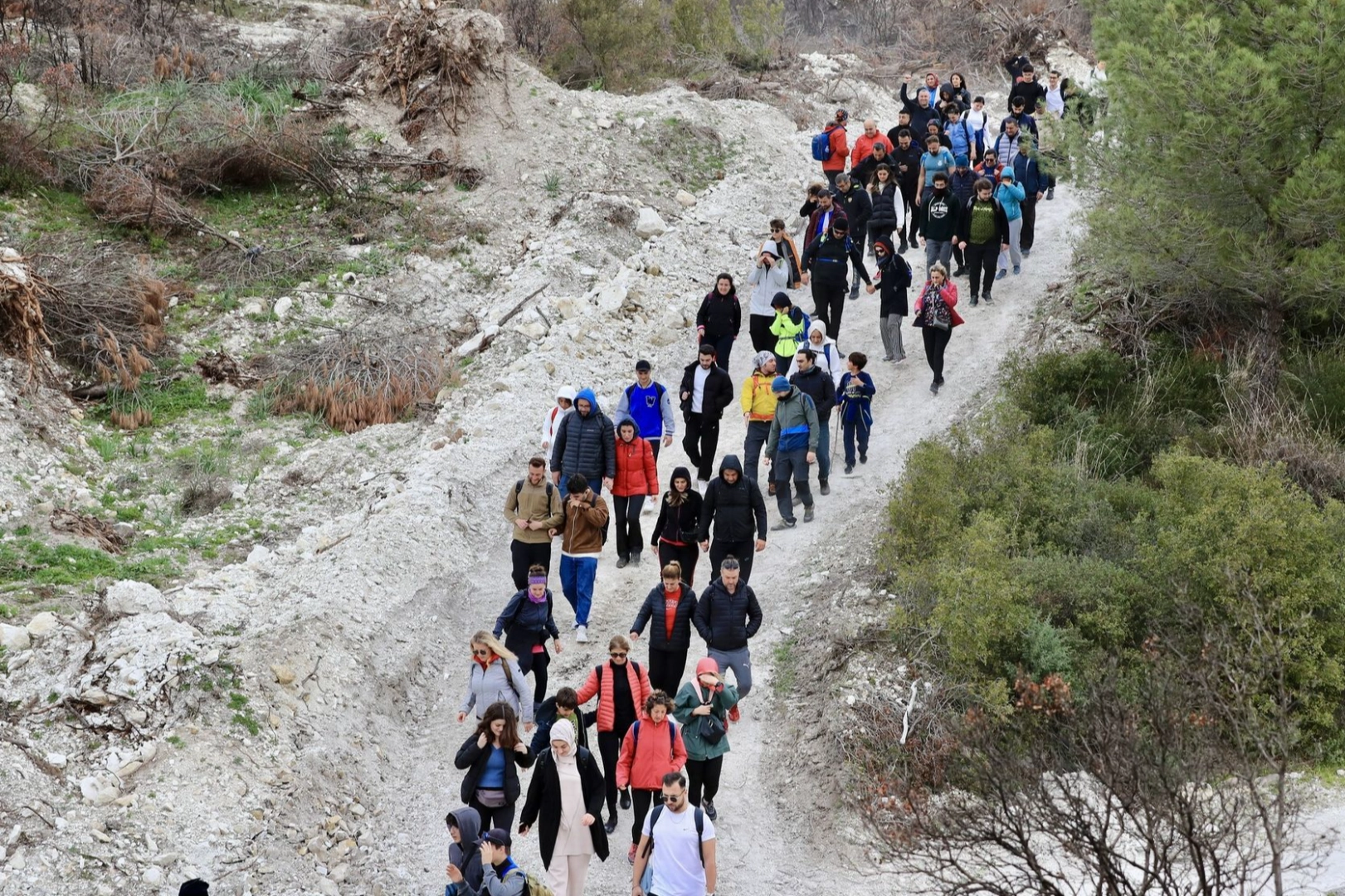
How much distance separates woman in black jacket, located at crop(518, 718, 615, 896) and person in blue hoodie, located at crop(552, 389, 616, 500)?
14.1ft

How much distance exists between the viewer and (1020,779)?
6.97 meters

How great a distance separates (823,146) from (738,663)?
11.8 m

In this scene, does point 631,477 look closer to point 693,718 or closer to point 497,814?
point 693,718

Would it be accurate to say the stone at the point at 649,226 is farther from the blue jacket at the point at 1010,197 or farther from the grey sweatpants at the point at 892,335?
the blue jacket at the point at 1010,197

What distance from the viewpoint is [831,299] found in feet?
51.8

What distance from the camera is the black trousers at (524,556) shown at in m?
11.2

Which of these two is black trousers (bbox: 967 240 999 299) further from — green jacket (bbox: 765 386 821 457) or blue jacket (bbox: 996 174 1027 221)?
green jacket (bbox: 765 386 821 457)

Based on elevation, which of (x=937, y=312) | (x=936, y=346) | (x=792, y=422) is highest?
(x=937, y=312)

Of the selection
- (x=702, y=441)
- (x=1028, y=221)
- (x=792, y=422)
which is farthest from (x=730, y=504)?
(x=1028, y=221)

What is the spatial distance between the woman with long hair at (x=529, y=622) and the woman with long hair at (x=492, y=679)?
0.61 metres

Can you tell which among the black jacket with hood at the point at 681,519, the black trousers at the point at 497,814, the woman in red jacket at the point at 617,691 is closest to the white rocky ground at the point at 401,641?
the black trousers at the point at 497,814

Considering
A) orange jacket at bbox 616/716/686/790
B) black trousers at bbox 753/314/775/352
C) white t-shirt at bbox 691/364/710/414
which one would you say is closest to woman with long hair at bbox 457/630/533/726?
orange jacket at bbox 616/716/686/790

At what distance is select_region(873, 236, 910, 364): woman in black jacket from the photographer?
15258mm

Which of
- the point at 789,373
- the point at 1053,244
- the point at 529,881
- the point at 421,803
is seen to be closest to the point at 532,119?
the point at 1053,244
